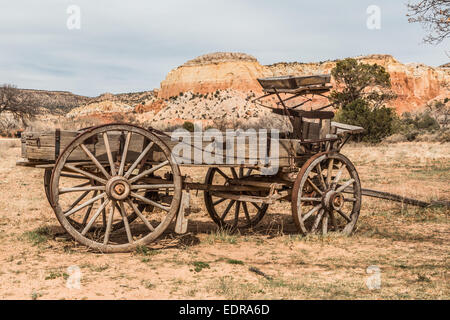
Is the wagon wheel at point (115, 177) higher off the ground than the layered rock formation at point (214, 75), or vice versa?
the layered rock formation at point (214, 75)

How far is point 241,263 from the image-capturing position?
15.2ft

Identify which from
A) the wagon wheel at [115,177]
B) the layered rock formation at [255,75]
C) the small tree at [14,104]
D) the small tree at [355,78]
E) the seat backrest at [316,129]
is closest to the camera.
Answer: the wagon wheel at [115,177]

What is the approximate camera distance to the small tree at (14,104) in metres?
27.3

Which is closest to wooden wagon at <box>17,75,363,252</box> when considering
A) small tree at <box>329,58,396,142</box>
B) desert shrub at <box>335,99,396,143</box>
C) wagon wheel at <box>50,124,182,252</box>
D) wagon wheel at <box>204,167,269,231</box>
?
wagon wheel at <box>50,124,182,252</box>

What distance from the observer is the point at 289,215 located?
26.1 feet

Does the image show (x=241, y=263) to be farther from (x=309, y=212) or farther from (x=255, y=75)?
(x=255, y=75)

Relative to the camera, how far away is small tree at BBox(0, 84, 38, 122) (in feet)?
89.5

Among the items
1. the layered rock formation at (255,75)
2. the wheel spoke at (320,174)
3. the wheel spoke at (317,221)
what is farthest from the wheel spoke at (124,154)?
the layered rock formation at (255,75)

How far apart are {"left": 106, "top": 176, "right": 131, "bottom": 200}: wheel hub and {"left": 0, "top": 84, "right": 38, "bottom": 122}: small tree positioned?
2535cm

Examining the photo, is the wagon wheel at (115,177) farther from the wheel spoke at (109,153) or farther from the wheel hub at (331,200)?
the wheel hub at (331,200)

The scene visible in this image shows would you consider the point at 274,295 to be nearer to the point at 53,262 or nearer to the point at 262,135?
the point at 262,135

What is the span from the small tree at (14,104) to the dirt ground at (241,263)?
21974mm

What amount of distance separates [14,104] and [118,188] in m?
26.1

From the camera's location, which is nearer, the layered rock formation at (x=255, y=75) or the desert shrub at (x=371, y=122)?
the desert shrub at (x=371, y=122)
